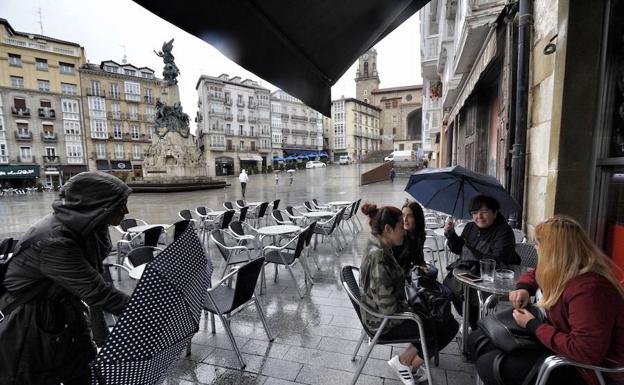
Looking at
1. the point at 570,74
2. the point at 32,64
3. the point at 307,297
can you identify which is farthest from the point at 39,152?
the point at 570,74

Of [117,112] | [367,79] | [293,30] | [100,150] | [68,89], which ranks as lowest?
[293,30]

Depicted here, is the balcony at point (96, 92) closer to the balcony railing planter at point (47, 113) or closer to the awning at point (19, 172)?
the balcony railing planter at point (47, 113)

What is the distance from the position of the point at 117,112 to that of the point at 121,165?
7598 mm

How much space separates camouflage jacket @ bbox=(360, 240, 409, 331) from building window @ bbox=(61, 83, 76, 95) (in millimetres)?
52368

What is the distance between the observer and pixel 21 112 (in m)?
37.8

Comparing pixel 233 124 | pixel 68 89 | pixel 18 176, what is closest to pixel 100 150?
pixel 68 89

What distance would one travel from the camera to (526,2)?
396 cm

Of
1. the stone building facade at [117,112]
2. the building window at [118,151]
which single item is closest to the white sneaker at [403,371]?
the stone building facade at [117,112]

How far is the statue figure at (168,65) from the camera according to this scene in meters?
23.7

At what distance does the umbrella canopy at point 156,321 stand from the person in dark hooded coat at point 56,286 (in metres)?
0.25

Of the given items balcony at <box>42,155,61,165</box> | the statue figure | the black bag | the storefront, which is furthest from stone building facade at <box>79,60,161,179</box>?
the black bag

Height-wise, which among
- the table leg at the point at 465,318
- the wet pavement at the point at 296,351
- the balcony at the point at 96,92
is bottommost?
the wet pavement at the point at 296,351

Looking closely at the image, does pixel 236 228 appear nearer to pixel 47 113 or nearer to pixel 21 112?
pixel 21 112

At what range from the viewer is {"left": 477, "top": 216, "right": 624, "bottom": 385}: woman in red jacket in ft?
4.93
